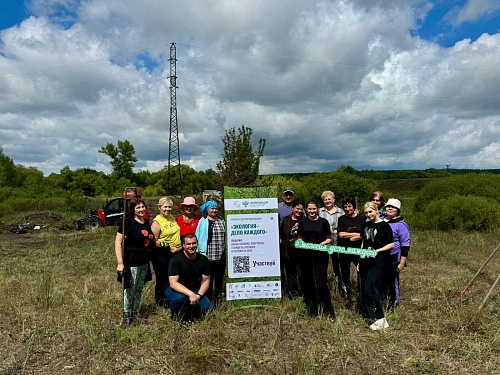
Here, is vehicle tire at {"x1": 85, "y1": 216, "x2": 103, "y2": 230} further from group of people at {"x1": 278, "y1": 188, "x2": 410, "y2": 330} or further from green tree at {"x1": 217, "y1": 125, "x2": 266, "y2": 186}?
group of people at {"x1": 278, "y1": 188, "x2": 410, "y2": 330}

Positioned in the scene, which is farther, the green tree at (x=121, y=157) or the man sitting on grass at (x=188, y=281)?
the green tree at (x=121, y=157)

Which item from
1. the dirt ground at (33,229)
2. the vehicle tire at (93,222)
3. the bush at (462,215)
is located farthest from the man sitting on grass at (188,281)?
the vehicle tire at (93,222)

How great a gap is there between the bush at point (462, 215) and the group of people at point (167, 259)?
13.5 metres

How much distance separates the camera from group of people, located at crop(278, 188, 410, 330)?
16.1 ft

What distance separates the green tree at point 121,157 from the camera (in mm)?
54406

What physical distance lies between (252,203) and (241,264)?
92 centimetres

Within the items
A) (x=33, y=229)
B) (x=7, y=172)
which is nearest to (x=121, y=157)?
(x=7, y=172)

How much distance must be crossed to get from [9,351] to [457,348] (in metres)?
4.96

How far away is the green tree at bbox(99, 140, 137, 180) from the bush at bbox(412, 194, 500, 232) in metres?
45.9

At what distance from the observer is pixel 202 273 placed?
491 cm

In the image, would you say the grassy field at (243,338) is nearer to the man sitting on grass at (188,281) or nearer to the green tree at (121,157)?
the man sitting on grass at (188,281)

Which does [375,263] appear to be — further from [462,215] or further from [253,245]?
[462,215]

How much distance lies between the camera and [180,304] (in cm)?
480

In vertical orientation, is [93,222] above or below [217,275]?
below
